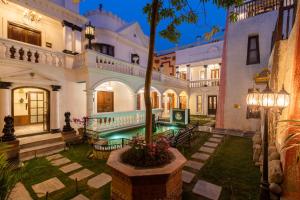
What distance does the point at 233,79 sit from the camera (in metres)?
10.3

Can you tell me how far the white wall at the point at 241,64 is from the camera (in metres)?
9.42

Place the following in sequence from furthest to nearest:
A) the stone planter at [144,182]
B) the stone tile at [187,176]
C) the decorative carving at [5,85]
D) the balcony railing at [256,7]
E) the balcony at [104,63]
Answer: the balcony railing at [256,7] < the balcony at [104,63] < the decorative carving at [5,85] < the stone tile at [187,176] < the stone planter at [144,182]

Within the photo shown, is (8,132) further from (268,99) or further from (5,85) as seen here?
(268,99)

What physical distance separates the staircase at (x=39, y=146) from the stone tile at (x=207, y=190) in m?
6.14

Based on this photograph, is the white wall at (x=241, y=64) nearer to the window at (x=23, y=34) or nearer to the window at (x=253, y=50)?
the window at (x=253, y=50)

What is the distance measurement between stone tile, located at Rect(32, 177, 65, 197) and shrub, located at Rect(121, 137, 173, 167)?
2202 mm

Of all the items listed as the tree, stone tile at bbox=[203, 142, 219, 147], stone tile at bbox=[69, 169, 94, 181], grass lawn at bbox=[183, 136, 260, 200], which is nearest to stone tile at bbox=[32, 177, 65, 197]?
stone tile at bbox=[69, 169, 94, 181]

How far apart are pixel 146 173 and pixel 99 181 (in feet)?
7.72

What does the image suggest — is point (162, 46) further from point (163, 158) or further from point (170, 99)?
point (163, 158)

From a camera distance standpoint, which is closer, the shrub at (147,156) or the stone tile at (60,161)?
the shrub at (147,156)

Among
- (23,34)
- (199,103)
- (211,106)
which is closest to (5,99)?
(23,34)

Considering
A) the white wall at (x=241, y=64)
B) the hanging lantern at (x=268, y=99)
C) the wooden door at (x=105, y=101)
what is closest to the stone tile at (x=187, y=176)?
the hanging lantern at (x=268, y=99)

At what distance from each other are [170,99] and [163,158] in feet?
56.4

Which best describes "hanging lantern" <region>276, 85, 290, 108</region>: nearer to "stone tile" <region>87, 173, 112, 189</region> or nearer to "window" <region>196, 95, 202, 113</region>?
"stone tile" <region>87, 173, 112, 189</region>
